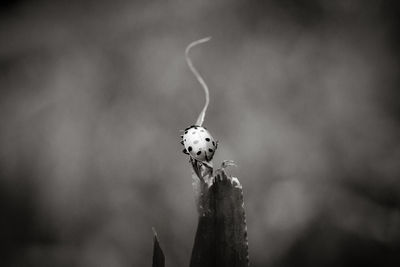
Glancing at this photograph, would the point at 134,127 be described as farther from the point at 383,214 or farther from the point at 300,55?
the point at 383,214

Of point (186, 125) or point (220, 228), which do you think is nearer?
point (220, 228)

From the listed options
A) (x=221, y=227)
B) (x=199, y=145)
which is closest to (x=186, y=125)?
(x=199, y=145)

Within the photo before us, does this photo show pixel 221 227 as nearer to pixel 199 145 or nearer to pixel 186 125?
pixel 199 145

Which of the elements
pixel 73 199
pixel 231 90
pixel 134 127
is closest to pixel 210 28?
pixel 231 90

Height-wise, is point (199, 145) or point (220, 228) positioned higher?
point (199, 145)

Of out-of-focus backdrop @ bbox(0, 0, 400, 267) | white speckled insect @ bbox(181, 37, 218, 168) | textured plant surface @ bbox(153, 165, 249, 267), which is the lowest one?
textured plant surface @ bbox(153, 165, 249, 267)

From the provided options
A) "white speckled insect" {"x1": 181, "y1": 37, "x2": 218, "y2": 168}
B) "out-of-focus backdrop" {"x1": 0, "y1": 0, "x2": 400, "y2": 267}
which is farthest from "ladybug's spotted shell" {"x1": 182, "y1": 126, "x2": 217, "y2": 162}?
"out-of-focus backdrop" {"x1": 0, "y1": 0, "x2": 400, "y2": 267}

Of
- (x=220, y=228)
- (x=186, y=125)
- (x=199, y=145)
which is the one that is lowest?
(x=220, y=228)

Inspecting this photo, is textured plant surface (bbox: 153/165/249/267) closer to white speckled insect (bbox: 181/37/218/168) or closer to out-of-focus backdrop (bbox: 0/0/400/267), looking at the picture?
white speckled insect (bbox: 181/37/218/168)
